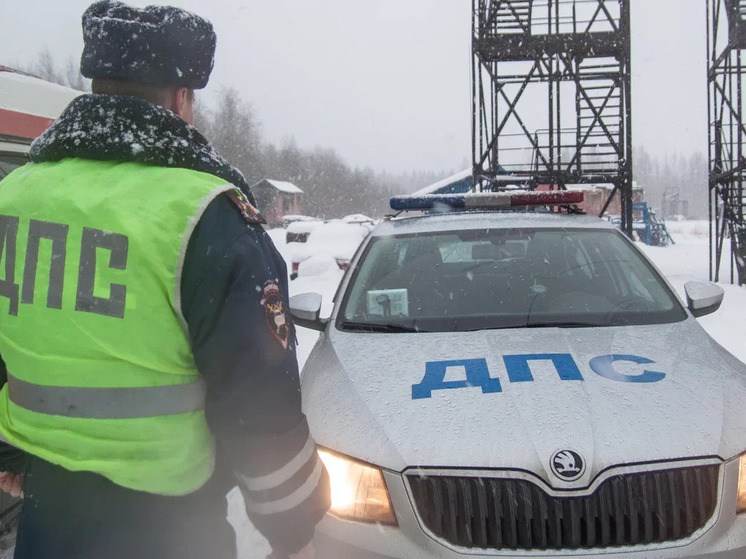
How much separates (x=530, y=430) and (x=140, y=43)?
1.44 meters

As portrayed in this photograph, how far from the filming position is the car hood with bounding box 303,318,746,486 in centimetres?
187

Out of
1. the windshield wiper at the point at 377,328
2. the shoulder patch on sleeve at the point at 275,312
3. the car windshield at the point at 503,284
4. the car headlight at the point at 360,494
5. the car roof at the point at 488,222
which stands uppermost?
the car roof at the point at 488,222

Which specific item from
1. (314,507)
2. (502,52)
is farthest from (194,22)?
(502,52)

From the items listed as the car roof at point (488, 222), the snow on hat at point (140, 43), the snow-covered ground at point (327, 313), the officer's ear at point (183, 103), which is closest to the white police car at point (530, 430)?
the car roof at point (488, 222)

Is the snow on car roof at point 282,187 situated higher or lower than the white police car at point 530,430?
higher

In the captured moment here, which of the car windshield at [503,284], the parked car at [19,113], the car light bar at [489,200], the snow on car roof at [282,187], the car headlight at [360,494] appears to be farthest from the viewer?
the snow on car roof at [282,187]

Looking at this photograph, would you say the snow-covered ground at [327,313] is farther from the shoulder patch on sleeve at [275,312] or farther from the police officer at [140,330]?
the shoulder patch on sleeve at [275,312]

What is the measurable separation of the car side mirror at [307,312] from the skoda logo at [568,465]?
4.99 feet

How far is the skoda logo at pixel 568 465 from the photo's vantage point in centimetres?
180

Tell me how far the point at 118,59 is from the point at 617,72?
1373cm

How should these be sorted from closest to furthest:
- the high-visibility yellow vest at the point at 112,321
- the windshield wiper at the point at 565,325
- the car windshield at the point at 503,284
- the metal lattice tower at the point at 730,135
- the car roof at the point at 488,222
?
1. the high-visibility yellow vest at the point at 112,321
2. the windshield wiper at the point at 565,325
3. the car windshield at the point at 503,284
4. the car roof at the point at 488,222
5. the metal lattice tower at the point at 730,135

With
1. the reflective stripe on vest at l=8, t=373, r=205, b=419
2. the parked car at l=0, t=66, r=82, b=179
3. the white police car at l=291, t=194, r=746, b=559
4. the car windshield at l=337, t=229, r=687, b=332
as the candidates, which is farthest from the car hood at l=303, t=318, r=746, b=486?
the parked car at l=0, t=66, r=82, b=179

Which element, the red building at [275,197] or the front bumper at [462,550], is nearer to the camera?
the front bumper at [462,550]

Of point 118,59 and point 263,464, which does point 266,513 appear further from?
point 118,59
